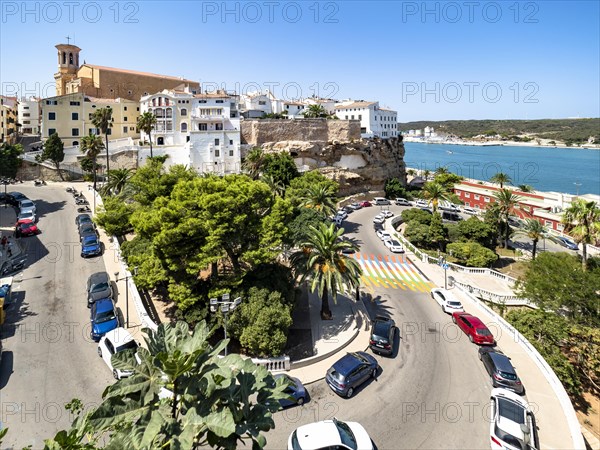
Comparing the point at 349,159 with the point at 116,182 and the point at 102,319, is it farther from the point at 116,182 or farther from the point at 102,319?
the point at 102,319

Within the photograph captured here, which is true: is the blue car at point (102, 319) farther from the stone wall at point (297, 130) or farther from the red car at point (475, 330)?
the stone wall at point (297, 130)

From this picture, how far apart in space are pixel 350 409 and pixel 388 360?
5089 millimetres

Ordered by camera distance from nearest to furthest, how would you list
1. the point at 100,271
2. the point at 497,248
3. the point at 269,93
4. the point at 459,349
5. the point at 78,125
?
1. the point at 459,349
2. the point at 100,271
3. the point at 497,248
4. the point at 78,125
5. the point at 269,93

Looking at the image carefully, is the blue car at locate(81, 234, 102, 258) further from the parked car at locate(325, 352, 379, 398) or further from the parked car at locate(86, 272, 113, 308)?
the parked car at locate(325, 352, 379, 398)

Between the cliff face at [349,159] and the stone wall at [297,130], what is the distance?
1.73m

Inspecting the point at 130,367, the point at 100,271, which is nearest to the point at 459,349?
the point at 130,367

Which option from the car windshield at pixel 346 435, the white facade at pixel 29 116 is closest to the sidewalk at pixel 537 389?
the car windshield at pixel 346 435

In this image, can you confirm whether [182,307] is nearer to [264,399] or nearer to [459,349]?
[264,399]

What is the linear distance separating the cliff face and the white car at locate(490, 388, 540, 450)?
191 ft

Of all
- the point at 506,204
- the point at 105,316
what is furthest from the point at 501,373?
the point at 506,204

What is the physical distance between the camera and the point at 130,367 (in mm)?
6672

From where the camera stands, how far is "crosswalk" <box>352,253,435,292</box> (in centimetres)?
3191

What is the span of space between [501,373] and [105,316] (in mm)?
22450

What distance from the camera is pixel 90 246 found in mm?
31031
